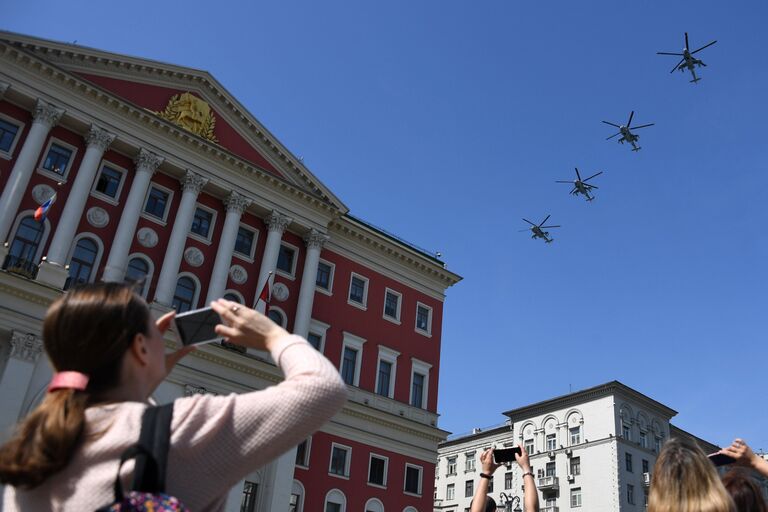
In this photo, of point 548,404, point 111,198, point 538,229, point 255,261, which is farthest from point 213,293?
point 548,404

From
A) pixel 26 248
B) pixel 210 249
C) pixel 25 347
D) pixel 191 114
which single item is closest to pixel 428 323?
pixel 210 249

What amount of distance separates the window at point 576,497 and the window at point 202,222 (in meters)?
41.5

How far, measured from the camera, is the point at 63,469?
202 centimetres

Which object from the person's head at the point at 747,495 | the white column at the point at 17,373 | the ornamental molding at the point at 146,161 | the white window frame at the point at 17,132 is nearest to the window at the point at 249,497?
the white column at the point at 17,373

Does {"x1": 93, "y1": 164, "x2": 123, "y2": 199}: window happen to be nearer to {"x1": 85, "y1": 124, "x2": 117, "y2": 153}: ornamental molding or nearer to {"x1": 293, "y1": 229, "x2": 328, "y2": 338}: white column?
{"x1": 85, "y1": 124, "x2": 117, "y2": 153}: ornamental molding

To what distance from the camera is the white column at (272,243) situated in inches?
1182

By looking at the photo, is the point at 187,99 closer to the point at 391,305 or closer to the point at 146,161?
the point at 146,161

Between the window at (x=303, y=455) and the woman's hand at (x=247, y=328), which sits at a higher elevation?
the window at (x=303, y=455)

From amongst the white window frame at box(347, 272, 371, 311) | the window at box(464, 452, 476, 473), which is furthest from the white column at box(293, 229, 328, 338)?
the window at box(464, 452, 476, 473)

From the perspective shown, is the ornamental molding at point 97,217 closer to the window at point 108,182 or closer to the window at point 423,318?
the window at point 108,182

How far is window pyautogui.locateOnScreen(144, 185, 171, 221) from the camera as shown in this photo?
2834 cm

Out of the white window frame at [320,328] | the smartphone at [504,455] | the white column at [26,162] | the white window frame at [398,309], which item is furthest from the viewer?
the white window frame at [398,309]

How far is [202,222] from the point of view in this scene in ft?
98.2

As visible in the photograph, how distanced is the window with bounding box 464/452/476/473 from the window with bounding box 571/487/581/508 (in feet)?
37.5
